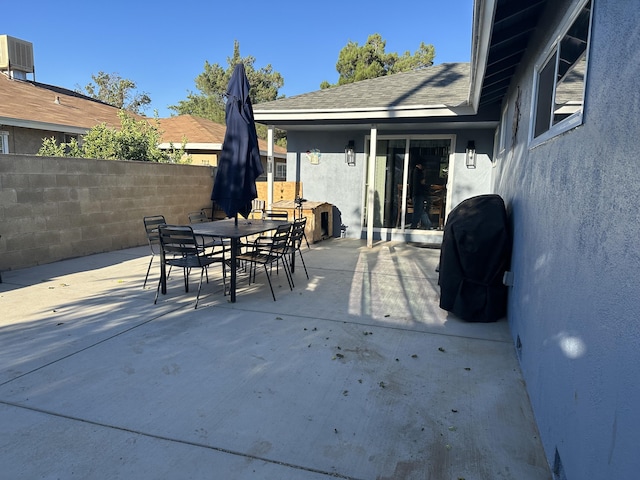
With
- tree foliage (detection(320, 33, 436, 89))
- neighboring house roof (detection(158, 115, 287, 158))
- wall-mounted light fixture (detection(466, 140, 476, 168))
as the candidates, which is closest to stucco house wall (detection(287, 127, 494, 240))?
wall-mounted light fixture (detection(466, 140, 476, 168))

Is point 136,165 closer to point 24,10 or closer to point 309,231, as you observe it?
point 309,231

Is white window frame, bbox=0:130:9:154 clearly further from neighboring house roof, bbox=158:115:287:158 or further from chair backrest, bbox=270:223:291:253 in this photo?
chair backrest, bbox=270:223:291:253

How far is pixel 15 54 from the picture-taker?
14320 mm

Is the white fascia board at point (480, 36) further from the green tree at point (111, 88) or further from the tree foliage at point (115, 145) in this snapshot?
the green tree at point (111, 88)

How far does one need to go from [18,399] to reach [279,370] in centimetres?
174

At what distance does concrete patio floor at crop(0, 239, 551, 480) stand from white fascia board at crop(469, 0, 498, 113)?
281cm

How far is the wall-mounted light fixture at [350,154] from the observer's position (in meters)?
9.81

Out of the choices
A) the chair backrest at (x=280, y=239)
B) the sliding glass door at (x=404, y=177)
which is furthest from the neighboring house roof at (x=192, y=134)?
the chair backrest at (x=280, y=239)

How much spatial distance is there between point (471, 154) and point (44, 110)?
1179cm

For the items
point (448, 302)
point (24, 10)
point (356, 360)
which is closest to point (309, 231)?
point (448, 302)

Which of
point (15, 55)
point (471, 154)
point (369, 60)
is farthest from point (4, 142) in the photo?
point (369, 60)

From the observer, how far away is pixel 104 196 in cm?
773

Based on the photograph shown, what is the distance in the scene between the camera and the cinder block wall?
20.3 feet

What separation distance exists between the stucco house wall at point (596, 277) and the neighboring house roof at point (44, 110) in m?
11.9
